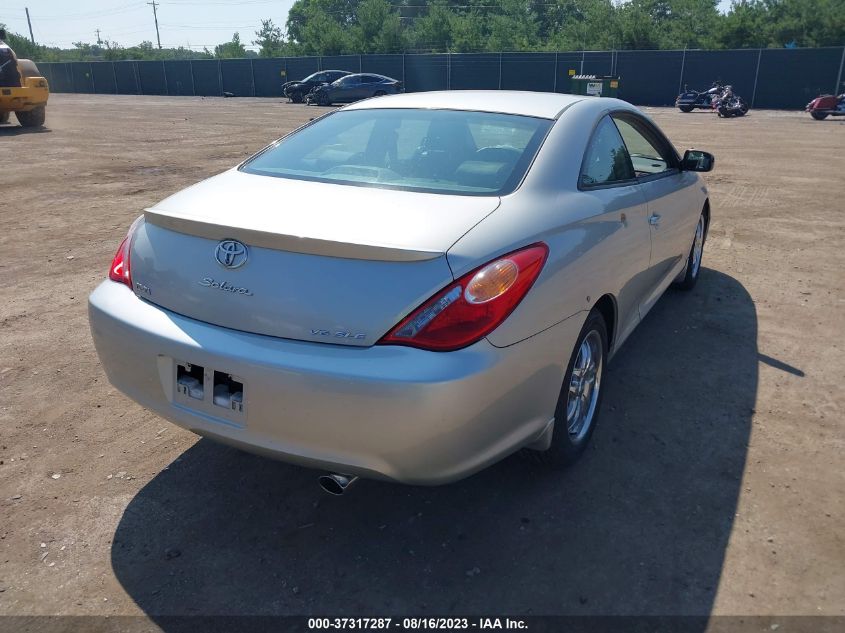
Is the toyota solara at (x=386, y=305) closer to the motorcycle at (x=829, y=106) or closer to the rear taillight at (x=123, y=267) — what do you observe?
the rear taillight at (x=123, y=267)

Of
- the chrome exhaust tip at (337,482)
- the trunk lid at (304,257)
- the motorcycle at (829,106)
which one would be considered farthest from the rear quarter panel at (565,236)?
the motorcycle at (829,106)

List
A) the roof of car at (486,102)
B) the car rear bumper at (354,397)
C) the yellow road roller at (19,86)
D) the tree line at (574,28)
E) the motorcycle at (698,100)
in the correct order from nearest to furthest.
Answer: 1. the car rear bumper at (354,397)
2. the roof of car at (486,102)
3. the yellow road roller at (19,86)
4. the motorcycle at (698,100)
5. the tree line at (574,28)

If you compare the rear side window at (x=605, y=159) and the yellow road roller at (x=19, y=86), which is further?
the yellow road roller at (x=19, y=86)

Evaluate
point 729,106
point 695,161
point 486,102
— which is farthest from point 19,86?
point 729,106

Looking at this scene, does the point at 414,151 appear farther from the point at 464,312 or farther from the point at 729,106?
the point at 729,106

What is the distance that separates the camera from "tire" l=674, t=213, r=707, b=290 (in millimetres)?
5523

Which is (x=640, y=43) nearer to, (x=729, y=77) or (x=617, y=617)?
(x=729, y=77)

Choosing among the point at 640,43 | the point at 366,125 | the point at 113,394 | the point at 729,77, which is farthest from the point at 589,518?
the point at 640,43

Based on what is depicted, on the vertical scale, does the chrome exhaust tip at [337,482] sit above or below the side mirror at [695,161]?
below

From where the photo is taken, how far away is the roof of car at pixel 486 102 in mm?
3473

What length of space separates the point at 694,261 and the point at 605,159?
8.10 feet

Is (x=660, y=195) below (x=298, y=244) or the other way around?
below

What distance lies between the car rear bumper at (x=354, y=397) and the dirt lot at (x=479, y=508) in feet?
1.50

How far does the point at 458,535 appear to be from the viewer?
277 cm
